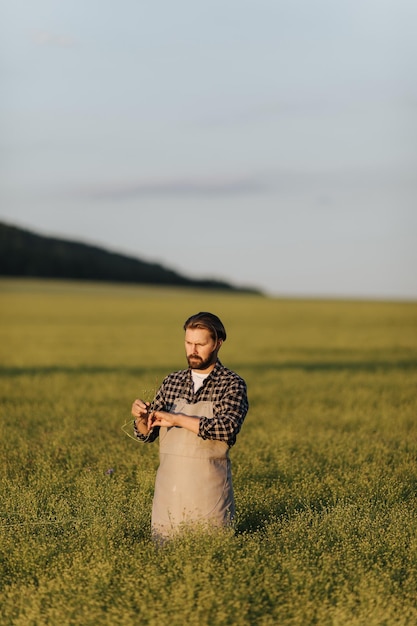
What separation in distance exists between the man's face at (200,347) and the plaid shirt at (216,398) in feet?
0.47

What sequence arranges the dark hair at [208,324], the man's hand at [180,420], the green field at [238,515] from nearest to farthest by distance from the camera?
the green field at [238,515]
the man's hand at [180,420]
the dark hair at [208,324]

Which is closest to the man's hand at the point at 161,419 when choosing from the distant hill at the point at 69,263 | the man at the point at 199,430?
the man at the point at 199,430

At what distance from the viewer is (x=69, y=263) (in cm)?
10688

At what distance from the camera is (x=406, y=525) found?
708 cm

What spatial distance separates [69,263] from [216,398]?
103m

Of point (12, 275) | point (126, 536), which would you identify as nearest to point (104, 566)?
point (126, 536)

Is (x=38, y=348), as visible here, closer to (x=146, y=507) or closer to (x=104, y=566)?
(x=146, y=507)

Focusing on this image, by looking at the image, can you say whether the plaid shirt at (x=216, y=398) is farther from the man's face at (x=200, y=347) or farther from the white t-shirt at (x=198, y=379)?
the man's face at (x=200, y=347)

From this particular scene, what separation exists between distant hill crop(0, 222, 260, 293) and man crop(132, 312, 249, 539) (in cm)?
9142

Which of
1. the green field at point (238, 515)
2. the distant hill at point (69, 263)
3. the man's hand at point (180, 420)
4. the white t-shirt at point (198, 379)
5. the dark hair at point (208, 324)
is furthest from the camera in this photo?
the distant hill at point (69, 263)

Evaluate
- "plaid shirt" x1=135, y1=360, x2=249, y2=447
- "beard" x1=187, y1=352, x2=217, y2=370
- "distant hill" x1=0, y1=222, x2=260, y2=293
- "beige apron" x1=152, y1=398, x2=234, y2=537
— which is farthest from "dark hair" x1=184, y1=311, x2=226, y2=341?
"distant hill" x1=0, y1=222, x2=260, y2=293

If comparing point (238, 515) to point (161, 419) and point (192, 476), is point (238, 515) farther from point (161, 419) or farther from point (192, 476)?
point (161, 419)

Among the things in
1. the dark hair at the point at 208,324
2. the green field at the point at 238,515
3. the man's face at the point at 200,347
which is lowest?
the green field at the point at 238,515

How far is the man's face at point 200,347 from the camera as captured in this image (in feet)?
18.9
